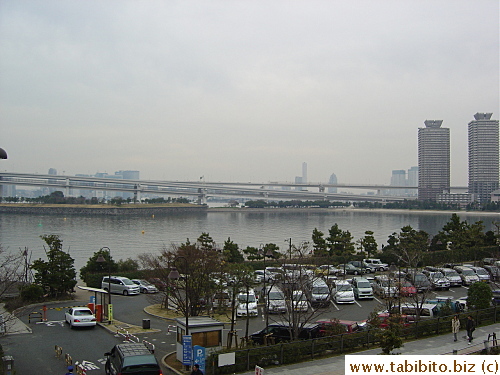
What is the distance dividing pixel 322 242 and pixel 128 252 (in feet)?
38.8

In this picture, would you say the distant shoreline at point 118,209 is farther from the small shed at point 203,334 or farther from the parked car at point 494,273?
the small shed at point 203,334

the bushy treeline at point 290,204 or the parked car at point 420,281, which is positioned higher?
the parked car at point 420,281

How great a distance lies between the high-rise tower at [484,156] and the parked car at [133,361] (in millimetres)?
111466

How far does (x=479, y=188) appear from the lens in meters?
106

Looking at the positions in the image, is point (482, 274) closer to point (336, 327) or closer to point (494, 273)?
point (494, 273)

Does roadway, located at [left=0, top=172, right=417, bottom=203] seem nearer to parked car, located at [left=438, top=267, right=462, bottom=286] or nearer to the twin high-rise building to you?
the twin high-rise building

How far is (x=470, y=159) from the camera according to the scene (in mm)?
110688

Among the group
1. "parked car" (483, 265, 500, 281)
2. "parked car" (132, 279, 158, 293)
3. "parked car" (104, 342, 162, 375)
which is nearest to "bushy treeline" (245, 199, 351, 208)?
"parked car" (483, 265, 500, 281)

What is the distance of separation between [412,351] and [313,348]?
59.0 inches

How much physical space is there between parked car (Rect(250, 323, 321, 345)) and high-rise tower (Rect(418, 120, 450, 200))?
10959cm

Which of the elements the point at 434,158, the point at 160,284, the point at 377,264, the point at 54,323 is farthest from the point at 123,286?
the point at 434,158

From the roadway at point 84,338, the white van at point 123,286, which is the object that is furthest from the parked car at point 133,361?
the white van at point 123,286

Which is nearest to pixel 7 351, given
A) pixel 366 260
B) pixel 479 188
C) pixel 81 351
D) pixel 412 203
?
pixel 81 351

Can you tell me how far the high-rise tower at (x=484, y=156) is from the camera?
106m
